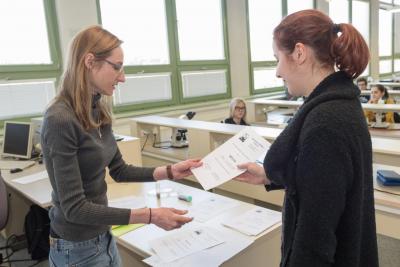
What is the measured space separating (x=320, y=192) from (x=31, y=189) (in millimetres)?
2031

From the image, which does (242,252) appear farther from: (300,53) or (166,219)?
(300,53)

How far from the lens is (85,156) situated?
113cm

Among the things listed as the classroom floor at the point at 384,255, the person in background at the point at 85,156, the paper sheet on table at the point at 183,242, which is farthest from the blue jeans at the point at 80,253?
the classroom floor at the point at 384,255

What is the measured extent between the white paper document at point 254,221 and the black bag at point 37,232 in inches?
70.6

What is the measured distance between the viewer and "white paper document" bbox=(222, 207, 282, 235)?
156 cm

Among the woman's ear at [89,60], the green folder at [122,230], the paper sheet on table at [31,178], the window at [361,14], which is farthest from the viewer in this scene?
the window at [361,14]

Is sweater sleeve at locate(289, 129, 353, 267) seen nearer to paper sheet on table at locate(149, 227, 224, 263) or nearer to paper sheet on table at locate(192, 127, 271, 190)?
paper sheet on table at locate(192, 127, 271, 190)

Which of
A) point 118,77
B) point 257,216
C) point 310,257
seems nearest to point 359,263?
point 310,257

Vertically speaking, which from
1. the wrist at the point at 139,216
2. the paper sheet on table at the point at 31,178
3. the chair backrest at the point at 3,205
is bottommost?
the chair backrest at the point at 3,205

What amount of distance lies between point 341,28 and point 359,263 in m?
0.62

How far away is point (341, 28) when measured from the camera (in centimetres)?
87

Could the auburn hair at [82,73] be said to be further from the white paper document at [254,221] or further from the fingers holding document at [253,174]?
the white paper document at [254,221]

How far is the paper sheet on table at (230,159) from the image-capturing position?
131 cm

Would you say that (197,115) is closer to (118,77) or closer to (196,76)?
(196,76)
